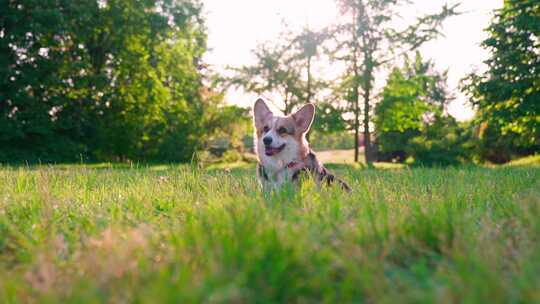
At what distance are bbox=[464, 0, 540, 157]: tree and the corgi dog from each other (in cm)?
1282

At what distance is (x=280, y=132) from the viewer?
565 centimetres

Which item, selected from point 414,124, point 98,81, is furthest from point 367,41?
point 98,81

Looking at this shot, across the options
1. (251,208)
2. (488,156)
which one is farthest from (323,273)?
(488,156)

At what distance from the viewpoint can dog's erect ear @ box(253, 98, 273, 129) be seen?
236 inches

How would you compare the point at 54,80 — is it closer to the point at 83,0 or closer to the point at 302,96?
the point at 83,0

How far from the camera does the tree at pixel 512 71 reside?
16156 mm

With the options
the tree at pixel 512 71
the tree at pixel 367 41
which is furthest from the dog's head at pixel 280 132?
the tree at pixel 367 41

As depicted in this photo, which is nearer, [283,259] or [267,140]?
[283,259]

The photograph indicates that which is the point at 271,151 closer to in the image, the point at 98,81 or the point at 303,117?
the point at 303,117

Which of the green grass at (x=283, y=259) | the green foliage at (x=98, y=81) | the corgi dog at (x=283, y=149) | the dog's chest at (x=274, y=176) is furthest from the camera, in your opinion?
the green foliage at (x=98, y=81)

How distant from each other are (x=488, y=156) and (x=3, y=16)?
2723 cm

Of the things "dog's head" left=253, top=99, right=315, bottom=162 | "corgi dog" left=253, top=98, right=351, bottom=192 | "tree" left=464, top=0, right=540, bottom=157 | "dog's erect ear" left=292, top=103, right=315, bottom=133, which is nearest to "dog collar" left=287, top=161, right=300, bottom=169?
"corgi dog" left=253, top=98, right=351, bottom=192

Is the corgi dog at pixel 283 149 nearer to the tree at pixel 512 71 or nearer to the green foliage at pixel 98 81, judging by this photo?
the tree at pixel 512 71

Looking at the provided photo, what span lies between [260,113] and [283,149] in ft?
2.34
